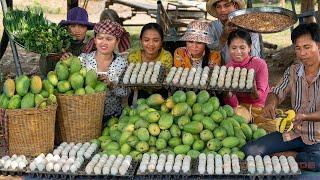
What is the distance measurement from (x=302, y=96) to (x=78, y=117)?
5.55 feet

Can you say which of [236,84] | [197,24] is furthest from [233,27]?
[236,84]

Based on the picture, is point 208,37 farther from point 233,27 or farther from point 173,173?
point 173,173

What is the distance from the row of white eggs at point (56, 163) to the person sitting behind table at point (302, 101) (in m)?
1.21

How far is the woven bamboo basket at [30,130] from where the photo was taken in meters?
3.47

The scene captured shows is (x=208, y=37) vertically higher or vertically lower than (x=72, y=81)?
higher

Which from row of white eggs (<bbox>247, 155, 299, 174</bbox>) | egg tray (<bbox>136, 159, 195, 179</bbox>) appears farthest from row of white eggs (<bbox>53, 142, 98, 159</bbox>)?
row of white eggs (<bbox>247, 155, 299, 174</bbox>)

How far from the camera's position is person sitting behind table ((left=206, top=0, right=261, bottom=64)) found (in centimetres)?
499

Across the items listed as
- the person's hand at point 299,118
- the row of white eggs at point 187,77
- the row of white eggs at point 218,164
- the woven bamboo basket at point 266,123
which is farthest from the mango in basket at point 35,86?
the woven bamboo basket at point 266,123

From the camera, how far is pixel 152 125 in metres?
3.60

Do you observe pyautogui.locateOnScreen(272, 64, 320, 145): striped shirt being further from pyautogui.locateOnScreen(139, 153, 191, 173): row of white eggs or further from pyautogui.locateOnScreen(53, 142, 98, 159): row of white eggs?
pyautogui.locateOnScreen(53, 142, 98, 159): row of white eggs

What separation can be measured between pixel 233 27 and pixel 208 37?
580 mm

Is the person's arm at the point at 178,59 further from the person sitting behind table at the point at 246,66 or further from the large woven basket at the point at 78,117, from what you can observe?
the large woven basket at the point at 78,117

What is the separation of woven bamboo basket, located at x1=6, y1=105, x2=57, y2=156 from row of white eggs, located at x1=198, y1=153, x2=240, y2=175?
1.12 m

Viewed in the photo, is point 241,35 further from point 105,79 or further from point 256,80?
point 105,79
